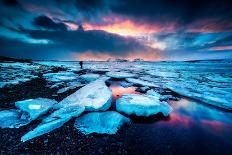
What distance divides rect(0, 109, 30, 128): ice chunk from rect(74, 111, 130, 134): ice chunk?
0.99 meters

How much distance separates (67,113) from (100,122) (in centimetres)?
71

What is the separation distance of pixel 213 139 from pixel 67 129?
263 cm

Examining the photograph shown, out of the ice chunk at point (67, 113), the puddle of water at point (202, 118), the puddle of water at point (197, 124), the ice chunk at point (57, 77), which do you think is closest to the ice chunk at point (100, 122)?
the ice chunk at point (67, 113)

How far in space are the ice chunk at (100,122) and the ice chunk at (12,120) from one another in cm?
99

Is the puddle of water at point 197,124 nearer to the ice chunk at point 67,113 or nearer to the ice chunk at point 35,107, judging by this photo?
the ice chunk at point 67,113

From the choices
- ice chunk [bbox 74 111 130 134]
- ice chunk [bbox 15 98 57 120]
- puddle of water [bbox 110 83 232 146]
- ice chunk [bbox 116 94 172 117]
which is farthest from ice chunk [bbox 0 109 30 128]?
puddle of water [bbox 110 83 232 146]

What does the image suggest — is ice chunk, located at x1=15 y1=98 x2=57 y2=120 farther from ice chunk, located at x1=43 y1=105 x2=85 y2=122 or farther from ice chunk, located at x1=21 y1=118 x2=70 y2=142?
ice chunk, located at x1=21 y1=118 x2=70 y2=142

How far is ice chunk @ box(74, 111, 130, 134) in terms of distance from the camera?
94.7 inches

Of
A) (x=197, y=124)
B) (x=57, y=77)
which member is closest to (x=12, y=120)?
(x=197, y=124)

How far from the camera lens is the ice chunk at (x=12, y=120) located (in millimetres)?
2373

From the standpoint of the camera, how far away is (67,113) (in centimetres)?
271

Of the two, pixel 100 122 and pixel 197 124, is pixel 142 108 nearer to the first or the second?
pixel 100 122

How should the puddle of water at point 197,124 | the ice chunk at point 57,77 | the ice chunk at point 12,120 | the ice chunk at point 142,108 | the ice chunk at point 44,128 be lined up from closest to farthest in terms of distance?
the ice chunk at point 44,128 < the ice chunk at point 12,120 < the puddle of water at point 197,124 < the ice chunk at point 142,108 < the ice chunk at point 57,77

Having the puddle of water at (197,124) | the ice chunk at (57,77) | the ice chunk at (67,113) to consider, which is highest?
the ice chunk at (67,113)
